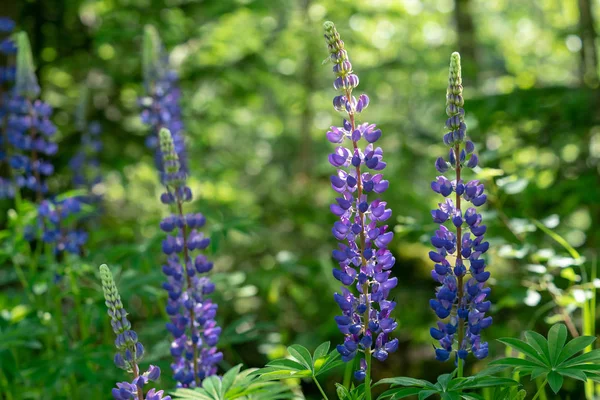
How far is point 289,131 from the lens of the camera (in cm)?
863

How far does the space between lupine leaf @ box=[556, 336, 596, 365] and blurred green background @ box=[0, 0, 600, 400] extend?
2.95 ft

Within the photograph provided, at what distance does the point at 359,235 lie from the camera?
2174 mm

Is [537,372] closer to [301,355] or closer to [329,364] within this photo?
[329,364]

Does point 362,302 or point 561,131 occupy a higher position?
point 561,131

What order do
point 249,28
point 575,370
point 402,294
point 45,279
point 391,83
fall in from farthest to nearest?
point 391,83
point 249,28
point 402,294
point 45,279
point 575,370

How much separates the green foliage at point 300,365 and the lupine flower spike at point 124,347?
346 mm

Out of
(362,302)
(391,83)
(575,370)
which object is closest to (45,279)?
(362,302)

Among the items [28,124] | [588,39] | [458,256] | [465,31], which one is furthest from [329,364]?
[465,31]

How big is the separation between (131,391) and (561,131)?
3.99m

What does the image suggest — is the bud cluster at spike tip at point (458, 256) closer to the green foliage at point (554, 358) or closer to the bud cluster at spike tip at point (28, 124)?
the green foliage at point (554, 358)

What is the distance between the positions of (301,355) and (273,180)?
20.1ft

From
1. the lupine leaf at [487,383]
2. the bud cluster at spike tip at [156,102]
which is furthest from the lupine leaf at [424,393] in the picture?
the bud cluster at spike tip at [156,102]

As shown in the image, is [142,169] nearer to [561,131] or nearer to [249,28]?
[249,28]

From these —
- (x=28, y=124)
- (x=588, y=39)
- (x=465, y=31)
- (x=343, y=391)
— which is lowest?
(x=343, y=391)
